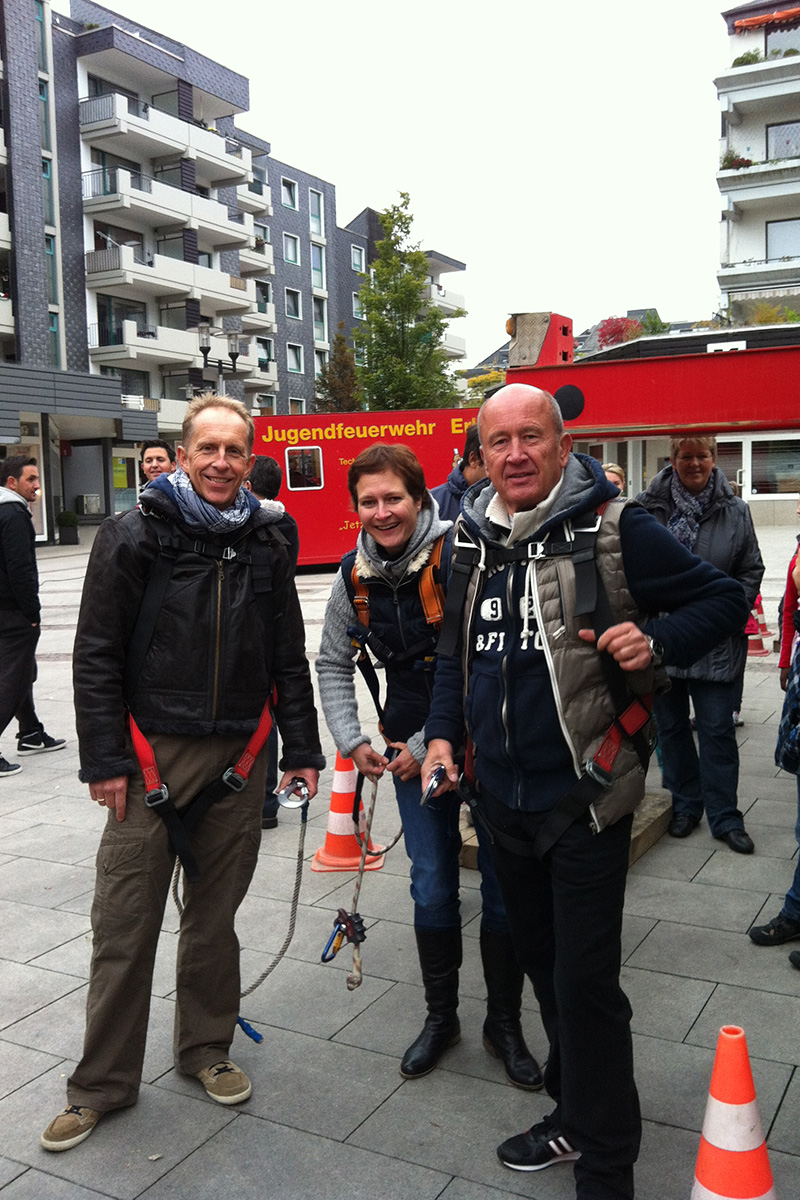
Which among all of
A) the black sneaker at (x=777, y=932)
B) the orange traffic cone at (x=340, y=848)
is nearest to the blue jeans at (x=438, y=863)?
the black sneaker at (x=777, y=932)

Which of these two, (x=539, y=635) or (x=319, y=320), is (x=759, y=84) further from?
(x=539, y=635)

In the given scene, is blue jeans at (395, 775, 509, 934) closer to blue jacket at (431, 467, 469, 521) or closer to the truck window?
blue jacket at (431, 467, 469, 521)

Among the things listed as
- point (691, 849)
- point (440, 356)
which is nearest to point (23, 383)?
point (440, 356)

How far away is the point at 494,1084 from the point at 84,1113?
1219mm

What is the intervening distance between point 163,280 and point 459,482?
35454mm

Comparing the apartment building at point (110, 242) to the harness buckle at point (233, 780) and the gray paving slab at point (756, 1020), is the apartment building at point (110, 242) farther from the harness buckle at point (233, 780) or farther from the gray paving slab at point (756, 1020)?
the gray paving slab at point (756, 1020)

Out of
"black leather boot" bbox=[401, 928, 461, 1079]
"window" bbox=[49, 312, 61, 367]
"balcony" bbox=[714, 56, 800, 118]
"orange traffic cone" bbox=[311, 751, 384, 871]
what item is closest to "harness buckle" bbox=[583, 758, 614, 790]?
"black leather boot" bbox=[401, 928, 461, 1079]

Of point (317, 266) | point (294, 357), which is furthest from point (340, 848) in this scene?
point (317, 266)

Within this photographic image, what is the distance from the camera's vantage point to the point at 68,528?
109 feet

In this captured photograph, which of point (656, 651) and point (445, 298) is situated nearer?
point (656, 651)

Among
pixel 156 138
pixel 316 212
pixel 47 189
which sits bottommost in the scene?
pixel 47 189

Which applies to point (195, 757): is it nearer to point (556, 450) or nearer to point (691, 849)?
point (556, 450)

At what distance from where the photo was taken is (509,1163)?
2.79 m

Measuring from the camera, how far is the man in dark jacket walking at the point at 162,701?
302cm
